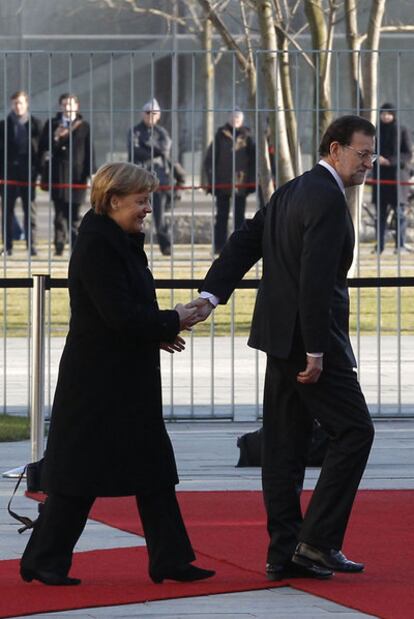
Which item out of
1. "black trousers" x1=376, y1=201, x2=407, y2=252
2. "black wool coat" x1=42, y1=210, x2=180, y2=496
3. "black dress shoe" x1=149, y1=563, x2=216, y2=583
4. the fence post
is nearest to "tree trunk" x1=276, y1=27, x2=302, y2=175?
"black trousers" x1=376, y1=201, x2=407, y2=252

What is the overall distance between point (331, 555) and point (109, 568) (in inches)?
34.9

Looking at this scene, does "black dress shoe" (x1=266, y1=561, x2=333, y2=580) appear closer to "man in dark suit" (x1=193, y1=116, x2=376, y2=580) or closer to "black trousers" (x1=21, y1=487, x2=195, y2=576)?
"man in dark suit" (x1=193, y1=116, x2=376, y2=580)

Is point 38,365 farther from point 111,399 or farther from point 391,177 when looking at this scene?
point 391,177

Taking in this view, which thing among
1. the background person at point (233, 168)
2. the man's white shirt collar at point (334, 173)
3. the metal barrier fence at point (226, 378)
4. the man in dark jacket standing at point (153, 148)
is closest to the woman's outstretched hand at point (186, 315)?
the man's white shirt collar at point (334, 173)

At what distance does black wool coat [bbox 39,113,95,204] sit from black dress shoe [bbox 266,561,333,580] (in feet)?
18.2

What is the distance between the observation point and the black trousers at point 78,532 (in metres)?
6.50

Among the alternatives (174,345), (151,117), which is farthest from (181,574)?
(151,117)

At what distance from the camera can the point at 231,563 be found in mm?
7012

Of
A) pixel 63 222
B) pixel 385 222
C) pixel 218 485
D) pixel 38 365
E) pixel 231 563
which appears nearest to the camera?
pixel 231 563

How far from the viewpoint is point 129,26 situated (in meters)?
31.7

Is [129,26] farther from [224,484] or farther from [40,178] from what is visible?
[224,484]

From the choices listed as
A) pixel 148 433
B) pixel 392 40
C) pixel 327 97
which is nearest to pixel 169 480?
pixel 148 433

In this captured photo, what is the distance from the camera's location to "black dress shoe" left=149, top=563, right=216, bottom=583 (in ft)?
21.5

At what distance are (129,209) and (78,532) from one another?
1224mm
